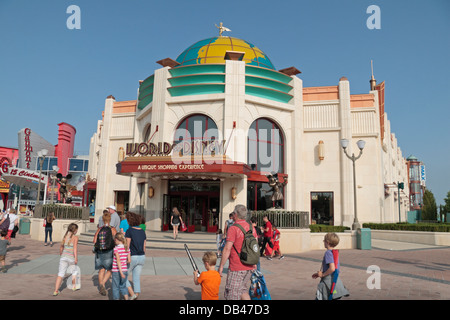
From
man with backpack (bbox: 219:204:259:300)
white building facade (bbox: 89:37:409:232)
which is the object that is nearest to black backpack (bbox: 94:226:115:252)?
man with backpack (bbox: 219:204:259:300)

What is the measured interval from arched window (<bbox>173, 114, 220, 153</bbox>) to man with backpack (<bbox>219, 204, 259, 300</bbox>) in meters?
17.8

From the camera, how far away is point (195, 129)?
75.7 feet

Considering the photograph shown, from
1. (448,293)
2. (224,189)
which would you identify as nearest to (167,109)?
(224,189)

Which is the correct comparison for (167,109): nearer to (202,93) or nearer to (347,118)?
(202,93)

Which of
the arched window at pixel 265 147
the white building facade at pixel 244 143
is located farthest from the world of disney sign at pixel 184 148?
the arched window at pixel 265 147

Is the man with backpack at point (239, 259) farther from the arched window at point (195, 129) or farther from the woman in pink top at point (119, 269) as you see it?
the arched window at point (195, 129)

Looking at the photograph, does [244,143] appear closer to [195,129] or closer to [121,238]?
[195,129]

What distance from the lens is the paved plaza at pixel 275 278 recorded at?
700 cm

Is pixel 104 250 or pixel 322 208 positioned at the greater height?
pixel 322 208

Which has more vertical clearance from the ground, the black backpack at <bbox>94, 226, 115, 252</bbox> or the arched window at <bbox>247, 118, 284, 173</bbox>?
the arched window at <bbox>247, 118, 284, 173</bbox>

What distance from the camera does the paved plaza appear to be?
700 cm

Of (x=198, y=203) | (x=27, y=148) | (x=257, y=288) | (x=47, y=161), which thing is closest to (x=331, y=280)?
(x=257, y=288)

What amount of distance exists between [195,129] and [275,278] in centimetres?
1546

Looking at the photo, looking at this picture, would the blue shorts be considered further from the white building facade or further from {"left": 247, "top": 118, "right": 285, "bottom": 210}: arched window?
{"left": 247, "top": 118, "right": 285, "bottom": 210}: arched window
